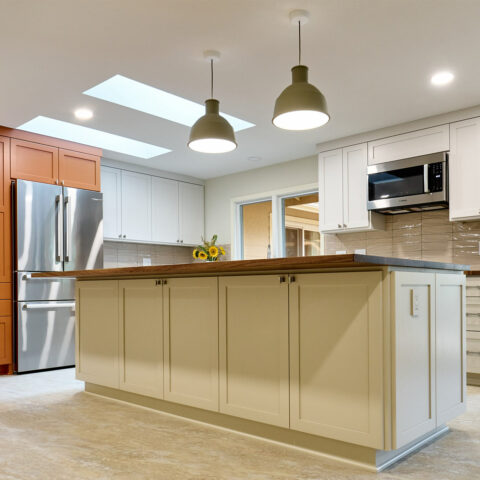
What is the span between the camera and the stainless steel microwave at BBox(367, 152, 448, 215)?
4.33m

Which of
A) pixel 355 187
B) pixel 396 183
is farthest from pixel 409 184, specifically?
pixel 355 187

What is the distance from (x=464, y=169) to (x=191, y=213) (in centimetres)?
364

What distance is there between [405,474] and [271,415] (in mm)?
640

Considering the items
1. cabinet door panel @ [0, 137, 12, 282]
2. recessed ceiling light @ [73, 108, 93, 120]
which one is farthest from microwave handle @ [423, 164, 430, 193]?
cabinet door panel @ [0, 137, 12, 282]

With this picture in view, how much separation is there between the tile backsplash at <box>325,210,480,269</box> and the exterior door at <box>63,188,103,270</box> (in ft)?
8.42

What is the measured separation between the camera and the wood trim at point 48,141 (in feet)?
15.3

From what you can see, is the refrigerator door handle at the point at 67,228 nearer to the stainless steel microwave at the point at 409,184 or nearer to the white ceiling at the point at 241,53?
the white ceiling at the point at 241,53

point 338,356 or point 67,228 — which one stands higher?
point 67,228

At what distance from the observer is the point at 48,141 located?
4918 millimetres

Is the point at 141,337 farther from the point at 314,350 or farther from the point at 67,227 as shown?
the point at 67,227

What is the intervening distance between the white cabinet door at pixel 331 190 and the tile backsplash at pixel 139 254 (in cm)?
235

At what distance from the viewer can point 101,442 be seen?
240 centimetres

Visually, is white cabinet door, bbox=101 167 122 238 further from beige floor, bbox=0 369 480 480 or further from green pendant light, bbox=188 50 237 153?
beige floor, bbox=0 369 480 480

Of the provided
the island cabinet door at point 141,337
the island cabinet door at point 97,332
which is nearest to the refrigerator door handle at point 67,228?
the island cabinet door at point 97,332
